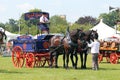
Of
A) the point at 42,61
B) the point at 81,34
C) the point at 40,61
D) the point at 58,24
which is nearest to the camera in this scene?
the point at 81,34

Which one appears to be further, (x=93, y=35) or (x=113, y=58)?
(x=113, y=58)

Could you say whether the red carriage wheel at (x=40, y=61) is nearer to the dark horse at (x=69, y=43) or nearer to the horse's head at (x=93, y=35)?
the dark horse at (x=69, y=43)

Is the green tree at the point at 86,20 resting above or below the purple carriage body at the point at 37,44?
above

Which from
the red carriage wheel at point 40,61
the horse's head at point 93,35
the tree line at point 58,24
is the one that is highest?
the tree line at point 58,24

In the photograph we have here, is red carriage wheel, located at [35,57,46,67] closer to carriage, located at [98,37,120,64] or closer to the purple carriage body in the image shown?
the purple carriage body

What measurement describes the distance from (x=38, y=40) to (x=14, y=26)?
4411 inches

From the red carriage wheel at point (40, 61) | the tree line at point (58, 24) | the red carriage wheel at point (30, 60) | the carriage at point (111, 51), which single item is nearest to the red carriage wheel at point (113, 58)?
the carriage at point (111, 51)

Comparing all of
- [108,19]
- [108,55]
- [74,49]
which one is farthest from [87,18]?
[74,49]

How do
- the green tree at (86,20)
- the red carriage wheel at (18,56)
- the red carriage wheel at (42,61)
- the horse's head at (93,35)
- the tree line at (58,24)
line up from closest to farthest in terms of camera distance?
the horse's head at (93,35) < the red carriage wheel at (18,56) < the red carriage wheel at (42,61) < the tree line at (58,24) < the green tree at (86,20)

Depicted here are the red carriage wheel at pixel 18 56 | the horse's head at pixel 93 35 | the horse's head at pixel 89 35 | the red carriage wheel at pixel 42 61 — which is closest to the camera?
the horse's head at pixel 93 35

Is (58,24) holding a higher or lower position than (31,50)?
higher

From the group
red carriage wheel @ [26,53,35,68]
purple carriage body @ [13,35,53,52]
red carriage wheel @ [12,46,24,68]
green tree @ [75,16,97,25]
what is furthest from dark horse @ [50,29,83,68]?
green tree @ [75,16,97,25]

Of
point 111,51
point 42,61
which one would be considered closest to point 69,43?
point 42,61

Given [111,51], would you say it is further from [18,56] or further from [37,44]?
[18,56]
